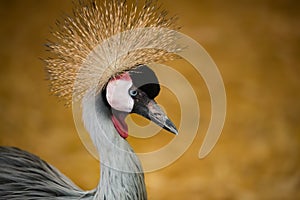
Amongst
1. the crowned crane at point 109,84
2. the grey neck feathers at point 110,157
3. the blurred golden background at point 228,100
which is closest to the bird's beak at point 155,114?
the crowned crane at point 109,84

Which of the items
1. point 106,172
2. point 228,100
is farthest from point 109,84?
point 228,100

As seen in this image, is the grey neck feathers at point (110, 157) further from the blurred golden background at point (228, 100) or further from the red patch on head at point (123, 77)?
the blurred golden background at point (228, 100)

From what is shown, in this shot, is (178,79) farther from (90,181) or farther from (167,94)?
(90,181)

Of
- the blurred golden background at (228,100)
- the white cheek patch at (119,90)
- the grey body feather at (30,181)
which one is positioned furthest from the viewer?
the blurred golden background at (228,100)

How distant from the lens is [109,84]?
168 cm

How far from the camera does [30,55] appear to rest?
237 centimetres

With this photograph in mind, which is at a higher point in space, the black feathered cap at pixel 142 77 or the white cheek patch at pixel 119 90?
the black feathered cap at pixel 142 77

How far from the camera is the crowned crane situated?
5.54ft

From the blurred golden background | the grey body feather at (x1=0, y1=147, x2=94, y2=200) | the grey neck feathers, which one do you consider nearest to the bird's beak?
the grey neck feathers

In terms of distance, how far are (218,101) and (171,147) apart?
0.29 m

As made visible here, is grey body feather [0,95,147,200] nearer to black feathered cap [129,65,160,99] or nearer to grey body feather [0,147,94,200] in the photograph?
grey body feather [0,147,94,200]

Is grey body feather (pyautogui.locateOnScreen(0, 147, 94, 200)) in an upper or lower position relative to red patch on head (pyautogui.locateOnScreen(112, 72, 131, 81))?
lower

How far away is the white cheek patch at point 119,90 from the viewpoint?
1678 mm

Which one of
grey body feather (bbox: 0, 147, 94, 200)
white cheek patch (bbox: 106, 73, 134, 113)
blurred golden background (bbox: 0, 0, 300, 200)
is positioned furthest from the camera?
blurred golden background (bbox: 0, 0, 300, 200)
